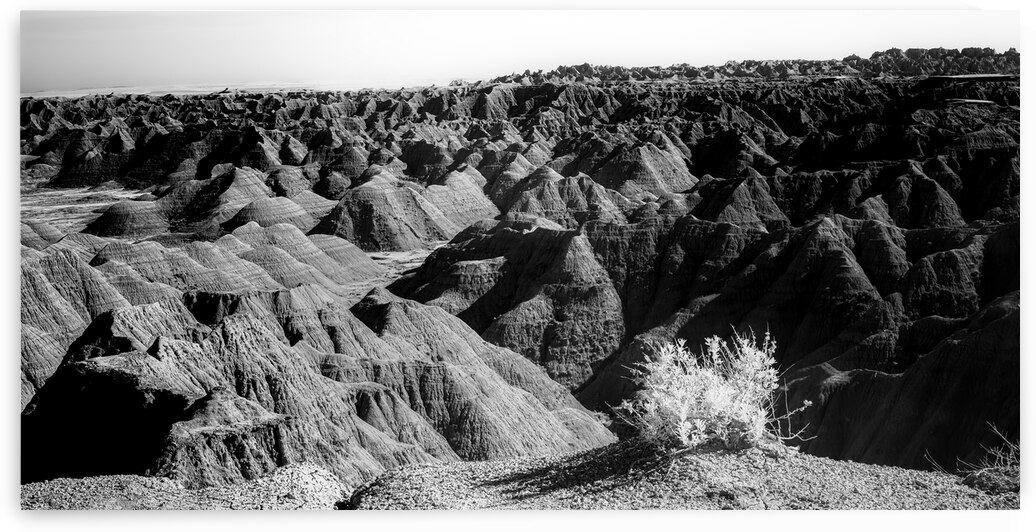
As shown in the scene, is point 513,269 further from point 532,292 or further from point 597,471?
point 597,471

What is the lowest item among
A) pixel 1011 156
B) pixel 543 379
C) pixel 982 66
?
pixel 543 379

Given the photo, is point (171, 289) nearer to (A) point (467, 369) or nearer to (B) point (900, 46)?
(A) point (467, 369)

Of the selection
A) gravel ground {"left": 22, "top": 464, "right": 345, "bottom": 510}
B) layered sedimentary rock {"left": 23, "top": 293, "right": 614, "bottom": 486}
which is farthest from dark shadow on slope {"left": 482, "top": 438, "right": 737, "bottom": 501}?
layered sedimentary rock {"left": 23, "top": 293, "right": 614, "bottom": 486}

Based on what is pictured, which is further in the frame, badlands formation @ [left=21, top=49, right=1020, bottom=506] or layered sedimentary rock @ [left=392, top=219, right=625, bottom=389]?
layered sedimentary rock @ [left=392, top=219, right=625, bottom=389]

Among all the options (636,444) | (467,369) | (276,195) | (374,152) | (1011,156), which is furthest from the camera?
(374,152)

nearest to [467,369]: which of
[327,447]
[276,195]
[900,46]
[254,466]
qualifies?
[327,447]

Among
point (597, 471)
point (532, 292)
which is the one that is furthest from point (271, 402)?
point (532, 292)

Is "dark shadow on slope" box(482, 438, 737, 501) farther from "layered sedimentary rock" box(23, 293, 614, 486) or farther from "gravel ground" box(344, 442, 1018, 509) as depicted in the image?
"layered sedimentary rock" box(23, 293, 614, 486)
